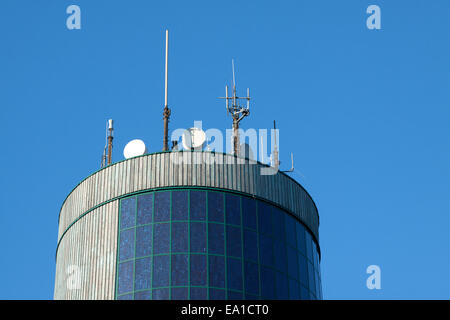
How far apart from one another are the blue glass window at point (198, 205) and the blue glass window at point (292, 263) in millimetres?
5583

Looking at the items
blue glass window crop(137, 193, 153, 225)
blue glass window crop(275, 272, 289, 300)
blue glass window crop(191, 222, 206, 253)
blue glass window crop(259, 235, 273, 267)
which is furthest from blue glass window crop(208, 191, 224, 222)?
blue glass window crop(275, 272, 289, 300)

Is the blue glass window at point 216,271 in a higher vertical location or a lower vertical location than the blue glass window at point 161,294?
higher

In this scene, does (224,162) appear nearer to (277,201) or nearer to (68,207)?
(277,201)

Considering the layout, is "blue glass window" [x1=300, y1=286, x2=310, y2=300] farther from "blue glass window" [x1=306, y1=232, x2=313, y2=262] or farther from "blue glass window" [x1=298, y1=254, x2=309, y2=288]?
"blue glass window" [x1=306, y1=232, x2=313, y2=262]

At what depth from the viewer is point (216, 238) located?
50.5 meters

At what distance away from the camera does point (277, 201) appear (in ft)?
176

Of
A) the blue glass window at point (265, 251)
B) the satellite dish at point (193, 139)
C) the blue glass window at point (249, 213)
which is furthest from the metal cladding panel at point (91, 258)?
the blue glass window at point (265, 251)

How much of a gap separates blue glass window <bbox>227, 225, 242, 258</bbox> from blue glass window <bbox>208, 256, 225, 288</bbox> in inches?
27.4

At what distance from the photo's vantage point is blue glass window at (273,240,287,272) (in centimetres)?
5191

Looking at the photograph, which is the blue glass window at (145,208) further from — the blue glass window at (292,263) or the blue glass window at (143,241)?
the blue glass window at (292,263)

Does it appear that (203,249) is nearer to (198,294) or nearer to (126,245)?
(198,294)

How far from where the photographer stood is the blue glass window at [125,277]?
49.6 m

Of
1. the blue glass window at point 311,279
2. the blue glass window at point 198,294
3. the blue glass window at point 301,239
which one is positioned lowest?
the blue glass window at point 198,294
